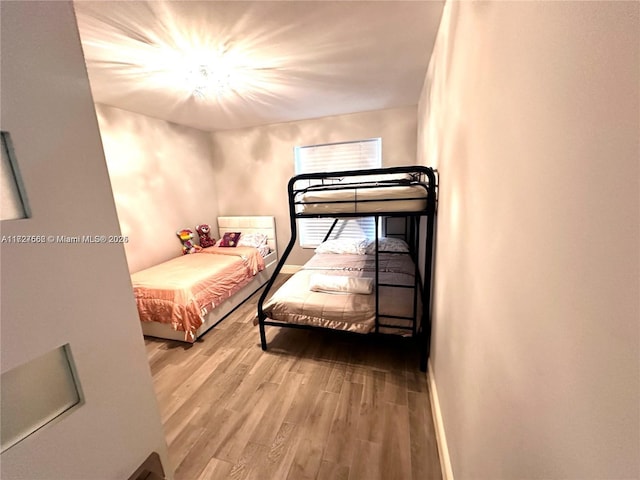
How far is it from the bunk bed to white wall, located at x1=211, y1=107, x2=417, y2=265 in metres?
1.54

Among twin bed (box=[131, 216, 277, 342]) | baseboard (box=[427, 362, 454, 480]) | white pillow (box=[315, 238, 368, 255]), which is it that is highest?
white pillow (box=[315, 238, 368, 255])

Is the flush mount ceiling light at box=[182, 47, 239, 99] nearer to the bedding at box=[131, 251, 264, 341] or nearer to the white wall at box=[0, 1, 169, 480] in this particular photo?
the white wall at box=[0, 1, 169, 480]

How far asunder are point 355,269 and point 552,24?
2382 mm

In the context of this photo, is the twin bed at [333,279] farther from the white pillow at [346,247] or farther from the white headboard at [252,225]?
the white headboard at [252,225]

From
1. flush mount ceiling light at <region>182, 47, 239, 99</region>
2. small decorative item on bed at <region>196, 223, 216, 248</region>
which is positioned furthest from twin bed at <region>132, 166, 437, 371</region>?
flush mount ceiling light at <region>182, 47, 239, 99</region>

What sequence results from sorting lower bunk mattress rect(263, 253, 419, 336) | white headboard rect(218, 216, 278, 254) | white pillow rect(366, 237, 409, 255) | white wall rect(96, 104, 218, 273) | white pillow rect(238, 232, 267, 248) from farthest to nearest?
1. white headboard rect(218, 216, 278, 254)
2. white pillow rect(238, 232, 267, 248)
3. white pillow rect(366, 237, 409, 255)
4. white wall rect(96, 104, 218, 273)
5. lower bunk mattress rect(263, 253, 419, 336)

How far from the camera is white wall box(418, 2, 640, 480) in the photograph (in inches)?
13.6

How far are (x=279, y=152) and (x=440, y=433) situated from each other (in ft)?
12.9

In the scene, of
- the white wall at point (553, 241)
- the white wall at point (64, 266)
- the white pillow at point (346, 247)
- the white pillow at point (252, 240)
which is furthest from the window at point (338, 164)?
the white wall at point (64, 266)

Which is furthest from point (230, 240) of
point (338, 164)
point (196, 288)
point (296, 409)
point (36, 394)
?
point (36, 394)

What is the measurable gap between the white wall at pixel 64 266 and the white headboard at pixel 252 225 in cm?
370

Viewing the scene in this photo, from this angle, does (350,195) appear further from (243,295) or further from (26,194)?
(243,295)

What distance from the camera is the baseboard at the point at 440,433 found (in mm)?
1307

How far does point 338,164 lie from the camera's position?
3990 mm
